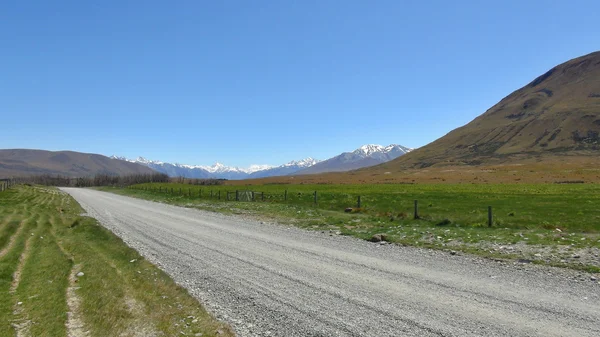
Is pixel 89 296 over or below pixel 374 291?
over

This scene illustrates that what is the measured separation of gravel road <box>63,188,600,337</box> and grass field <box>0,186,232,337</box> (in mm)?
804

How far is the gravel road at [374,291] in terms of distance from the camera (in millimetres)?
7707

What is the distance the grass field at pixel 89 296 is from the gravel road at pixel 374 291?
0.80 meters

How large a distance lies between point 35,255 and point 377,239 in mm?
14491

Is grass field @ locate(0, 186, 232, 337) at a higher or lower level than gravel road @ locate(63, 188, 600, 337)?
higher

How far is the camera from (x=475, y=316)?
8094 millimetres

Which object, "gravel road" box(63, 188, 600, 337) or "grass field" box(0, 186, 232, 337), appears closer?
"grass field" box(0, 186, 232, 337)

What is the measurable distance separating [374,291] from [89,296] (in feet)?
24.1

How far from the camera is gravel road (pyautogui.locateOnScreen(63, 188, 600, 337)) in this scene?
7707 mm

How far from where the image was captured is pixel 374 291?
998 centimetres

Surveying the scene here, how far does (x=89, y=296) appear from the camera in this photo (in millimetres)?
9203

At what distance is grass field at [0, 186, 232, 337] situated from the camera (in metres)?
7.45

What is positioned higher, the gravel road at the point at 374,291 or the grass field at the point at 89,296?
the grass field at the point at 89,296

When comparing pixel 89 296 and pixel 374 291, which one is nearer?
pixel 89 296
